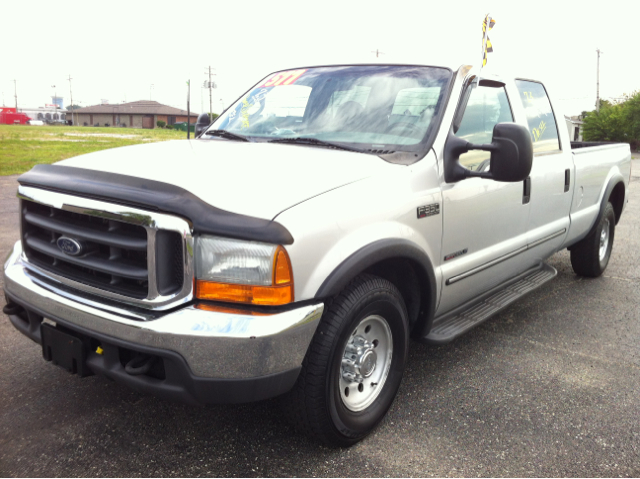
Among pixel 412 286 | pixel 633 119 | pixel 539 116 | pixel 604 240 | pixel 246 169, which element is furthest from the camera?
pixel 633 119

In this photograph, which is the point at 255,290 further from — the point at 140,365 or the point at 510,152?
the point at 510,152

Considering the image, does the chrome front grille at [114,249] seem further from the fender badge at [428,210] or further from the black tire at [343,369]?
the fender badge at [428,210]

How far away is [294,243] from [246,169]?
58 centimetres

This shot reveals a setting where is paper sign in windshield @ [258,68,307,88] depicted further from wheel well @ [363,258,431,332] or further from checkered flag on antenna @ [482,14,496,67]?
wheel well @ [363,258,431,332]

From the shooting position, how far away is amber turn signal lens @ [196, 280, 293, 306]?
2219mm

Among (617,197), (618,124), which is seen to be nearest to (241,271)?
(617,197)

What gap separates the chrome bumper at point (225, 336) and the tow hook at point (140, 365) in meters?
0.11

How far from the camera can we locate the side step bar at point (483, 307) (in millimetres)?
3266

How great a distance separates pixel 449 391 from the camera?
131 inches

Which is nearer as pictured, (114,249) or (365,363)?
(114,249)

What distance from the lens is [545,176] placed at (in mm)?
4145

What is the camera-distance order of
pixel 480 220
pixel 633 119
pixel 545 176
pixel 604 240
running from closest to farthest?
pixel 480 220 → pixel 545 176 → pixel 604 240 → pixel 633 119

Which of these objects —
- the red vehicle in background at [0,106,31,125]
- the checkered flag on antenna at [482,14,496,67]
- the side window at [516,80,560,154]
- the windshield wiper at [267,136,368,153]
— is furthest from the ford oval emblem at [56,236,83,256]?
the red vehicle in background at [0,106,31,125]

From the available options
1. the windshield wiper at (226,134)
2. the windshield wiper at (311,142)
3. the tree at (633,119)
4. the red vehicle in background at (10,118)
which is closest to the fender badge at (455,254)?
the windshield wiper at (311,142)
